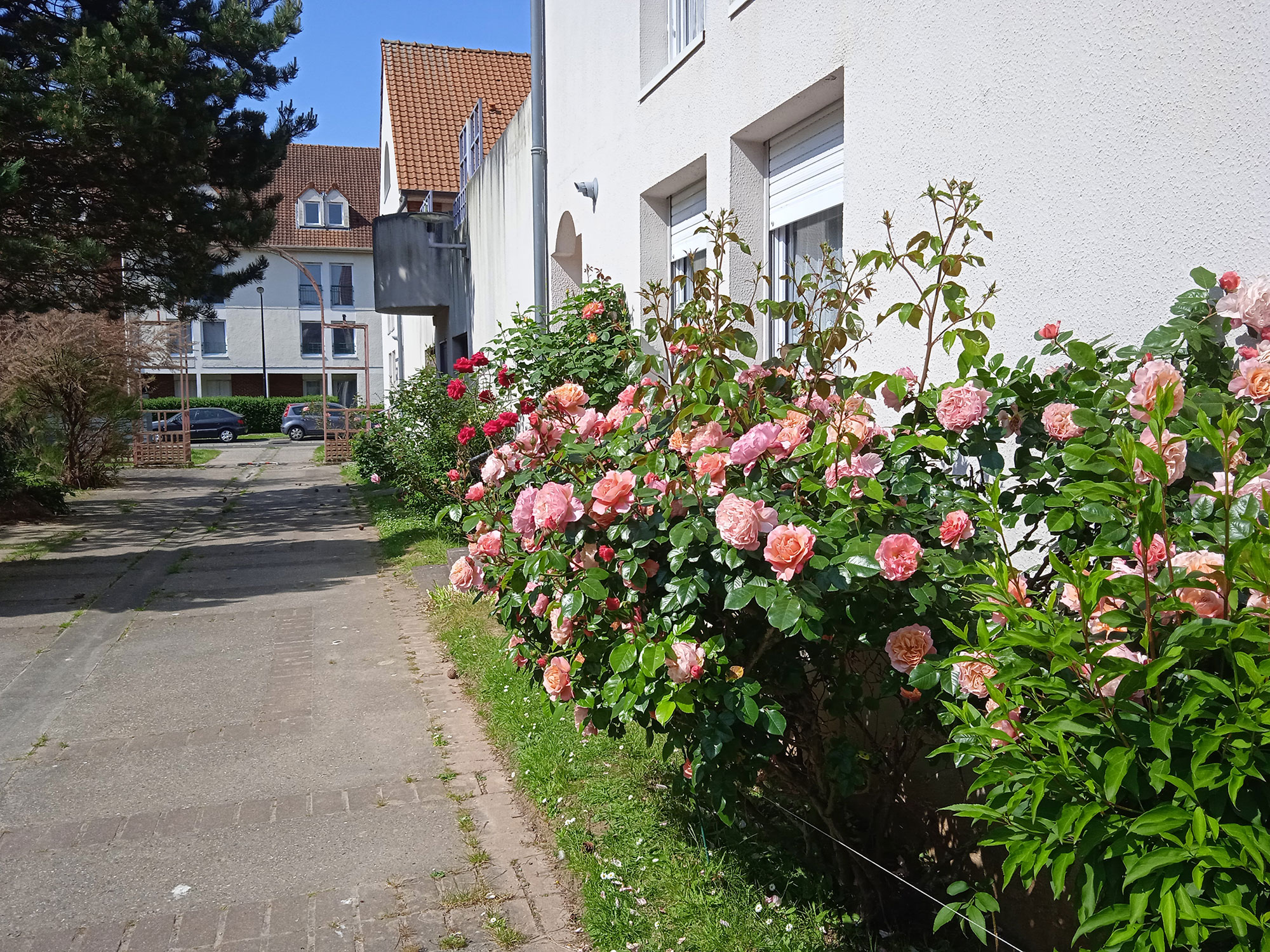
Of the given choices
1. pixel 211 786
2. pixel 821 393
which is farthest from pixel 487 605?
pixel 821 393

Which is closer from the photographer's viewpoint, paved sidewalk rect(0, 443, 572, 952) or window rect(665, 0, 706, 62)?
paved sidewalk rect(0, 443, 572, 952)

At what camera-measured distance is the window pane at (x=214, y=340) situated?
4816 centimetres

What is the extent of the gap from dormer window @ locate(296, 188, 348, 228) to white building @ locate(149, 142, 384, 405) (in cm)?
3

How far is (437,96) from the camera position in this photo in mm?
23906

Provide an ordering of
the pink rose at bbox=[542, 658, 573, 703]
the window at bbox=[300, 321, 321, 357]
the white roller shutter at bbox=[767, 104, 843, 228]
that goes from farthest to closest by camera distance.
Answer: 1. the window at bbox=[300, 321, 321, 357]
2. the white roller shutter at bbox=[767, 104, 843, 228]
3. the pink rose at bbox=[542, 658, 573, 703]

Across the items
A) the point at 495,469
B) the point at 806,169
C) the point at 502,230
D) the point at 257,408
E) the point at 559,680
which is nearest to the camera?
the point at 559,680

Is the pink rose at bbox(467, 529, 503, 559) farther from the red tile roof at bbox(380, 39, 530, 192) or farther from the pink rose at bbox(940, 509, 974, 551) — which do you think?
the red tile roof at bbox(380, 39, 530, 192)

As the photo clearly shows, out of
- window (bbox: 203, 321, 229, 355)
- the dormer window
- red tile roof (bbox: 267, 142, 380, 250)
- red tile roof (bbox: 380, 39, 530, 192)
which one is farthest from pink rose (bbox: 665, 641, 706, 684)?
window (bbox: 203, 321, 229, 355)

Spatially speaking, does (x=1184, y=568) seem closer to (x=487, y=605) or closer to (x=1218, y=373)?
(x=1218, y=373)

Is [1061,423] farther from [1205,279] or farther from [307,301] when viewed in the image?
[307,301]

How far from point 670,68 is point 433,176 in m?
18.0

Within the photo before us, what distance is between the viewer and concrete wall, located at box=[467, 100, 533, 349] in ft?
37.9

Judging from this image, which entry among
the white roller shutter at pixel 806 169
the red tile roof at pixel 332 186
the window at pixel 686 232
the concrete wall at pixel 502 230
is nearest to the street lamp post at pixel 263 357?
the red tile roof at pixel 332 186

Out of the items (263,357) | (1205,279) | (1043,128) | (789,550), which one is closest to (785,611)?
(789,550)
